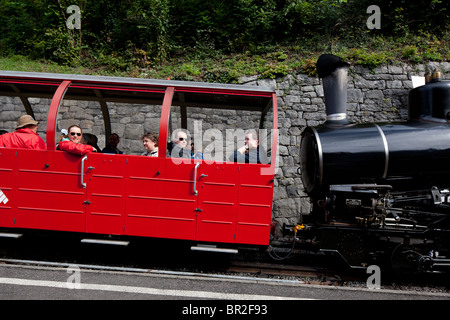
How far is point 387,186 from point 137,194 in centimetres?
324

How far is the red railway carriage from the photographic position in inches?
173

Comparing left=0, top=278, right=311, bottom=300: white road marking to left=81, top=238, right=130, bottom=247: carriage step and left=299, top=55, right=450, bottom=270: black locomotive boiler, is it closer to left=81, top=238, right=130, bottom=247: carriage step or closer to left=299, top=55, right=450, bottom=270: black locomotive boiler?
left=81, top=238, right=130, bottom=247: carriage step

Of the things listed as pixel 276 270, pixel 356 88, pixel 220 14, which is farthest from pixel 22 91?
pixel 220 14

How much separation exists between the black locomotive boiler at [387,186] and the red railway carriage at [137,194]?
0.78 meters

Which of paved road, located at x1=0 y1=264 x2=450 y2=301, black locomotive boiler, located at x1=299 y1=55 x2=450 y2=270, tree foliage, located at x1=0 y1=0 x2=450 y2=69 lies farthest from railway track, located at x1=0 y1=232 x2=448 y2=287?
tree foliage, located at x1=0 y1=0 x2=450 y2=69

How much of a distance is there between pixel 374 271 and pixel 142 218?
3231 millimetres

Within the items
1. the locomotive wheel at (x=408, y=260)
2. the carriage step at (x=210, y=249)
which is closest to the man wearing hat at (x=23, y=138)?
the carriage step at (x=210, y=249)

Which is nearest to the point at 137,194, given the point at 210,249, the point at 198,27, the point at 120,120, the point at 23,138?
the point at 210,249

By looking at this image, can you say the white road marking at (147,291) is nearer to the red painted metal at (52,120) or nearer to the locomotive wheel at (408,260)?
Result: the locomotive wheel at (408,260)

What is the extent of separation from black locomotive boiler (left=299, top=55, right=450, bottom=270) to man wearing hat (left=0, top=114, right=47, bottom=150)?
12.6 ft

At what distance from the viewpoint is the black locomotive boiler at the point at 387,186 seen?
4.11m

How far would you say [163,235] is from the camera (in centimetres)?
445

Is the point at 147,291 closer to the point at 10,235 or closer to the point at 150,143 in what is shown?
the point at 150,143

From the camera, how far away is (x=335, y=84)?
449 cm
